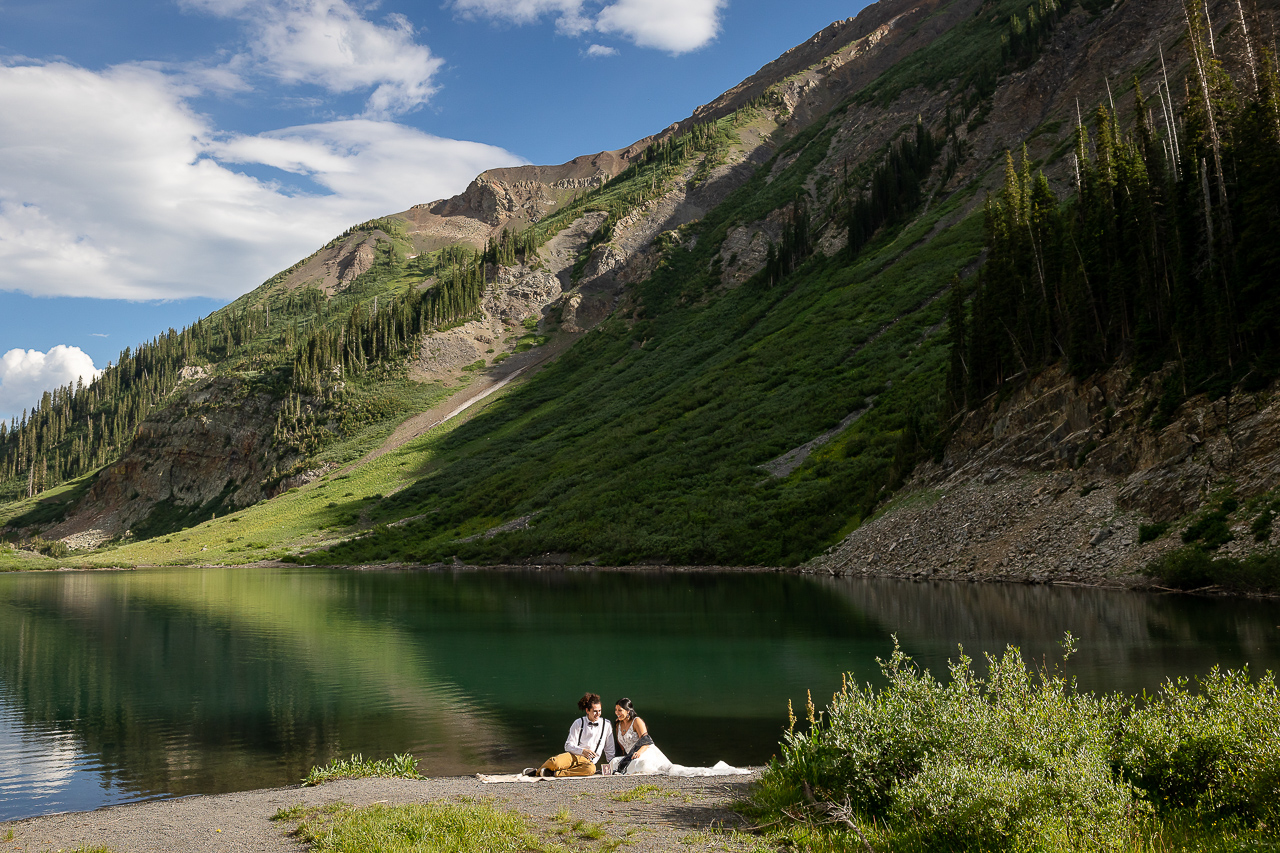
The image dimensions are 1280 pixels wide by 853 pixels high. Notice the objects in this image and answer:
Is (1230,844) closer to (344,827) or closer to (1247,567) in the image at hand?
(344,827)

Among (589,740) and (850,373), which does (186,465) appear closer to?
(850,373)

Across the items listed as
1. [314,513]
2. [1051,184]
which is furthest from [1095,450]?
[314,513]

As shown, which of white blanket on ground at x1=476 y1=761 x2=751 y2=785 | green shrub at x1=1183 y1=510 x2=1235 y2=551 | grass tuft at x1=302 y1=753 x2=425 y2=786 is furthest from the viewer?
green shrub at x1=1183 y1=510 x2=1235 y2=551

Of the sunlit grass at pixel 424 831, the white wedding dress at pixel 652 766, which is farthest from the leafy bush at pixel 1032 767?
the white wedding dress at pixel 652 766

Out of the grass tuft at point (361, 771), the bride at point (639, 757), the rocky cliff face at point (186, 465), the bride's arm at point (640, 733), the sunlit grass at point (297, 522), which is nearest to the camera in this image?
the bride at point (639, 757)

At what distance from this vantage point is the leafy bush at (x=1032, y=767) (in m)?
7.23

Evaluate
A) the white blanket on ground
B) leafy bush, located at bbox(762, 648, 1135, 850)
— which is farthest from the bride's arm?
leafy bush, located at bbox(762, 648, 1135, 850)

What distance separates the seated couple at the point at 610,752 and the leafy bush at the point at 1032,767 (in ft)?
13.8

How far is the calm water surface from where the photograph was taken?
57.0 ft

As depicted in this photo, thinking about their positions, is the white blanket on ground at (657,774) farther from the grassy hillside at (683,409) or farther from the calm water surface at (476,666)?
the grassy hillside at (683,409)

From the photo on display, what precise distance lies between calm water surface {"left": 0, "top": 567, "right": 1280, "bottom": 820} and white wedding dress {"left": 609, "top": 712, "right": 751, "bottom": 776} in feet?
6.40

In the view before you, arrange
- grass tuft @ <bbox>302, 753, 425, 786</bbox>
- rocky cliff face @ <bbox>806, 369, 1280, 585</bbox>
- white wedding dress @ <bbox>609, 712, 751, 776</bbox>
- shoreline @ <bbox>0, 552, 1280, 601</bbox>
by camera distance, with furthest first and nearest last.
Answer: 1. rocky cliff face @ <bbox>806, 369, 1280, 585</bbox>
2. shoreline @ <bbox>0, 552, 1280, 601</bbox>
3. grass tuft @ <bbox>302, 753, 425, 786</bbox>
4. white wedding dress @ <bbox>609, 712, 751, 776</bbox>

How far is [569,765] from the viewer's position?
13.9 meters

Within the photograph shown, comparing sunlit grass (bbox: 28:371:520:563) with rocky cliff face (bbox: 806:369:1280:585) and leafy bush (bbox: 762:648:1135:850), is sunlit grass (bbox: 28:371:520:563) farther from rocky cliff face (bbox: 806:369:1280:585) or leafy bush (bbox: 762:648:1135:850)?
leafy bush (bbox: 762:648:1135:850)
